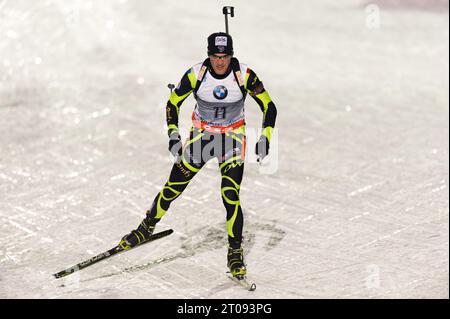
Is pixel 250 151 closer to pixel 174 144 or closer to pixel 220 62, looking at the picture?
pixel 174 144

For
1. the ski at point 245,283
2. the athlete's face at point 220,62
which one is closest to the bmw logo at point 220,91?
the athlete's face at point 220,62

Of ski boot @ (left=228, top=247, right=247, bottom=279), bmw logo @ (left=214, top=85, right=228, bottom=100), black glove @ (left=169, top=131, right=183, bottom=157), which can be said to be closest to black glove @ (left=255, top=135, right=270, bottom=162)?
bmw logo @ (left=214, top=85, right=228, bottom=100)

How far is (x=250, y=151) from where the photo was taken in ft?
42.6

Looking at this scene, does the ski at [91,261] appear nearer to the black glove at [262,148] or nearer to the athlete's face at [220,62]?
the black glove at [262,148]

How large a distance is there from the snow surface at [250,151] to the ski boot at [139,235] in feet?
0.62

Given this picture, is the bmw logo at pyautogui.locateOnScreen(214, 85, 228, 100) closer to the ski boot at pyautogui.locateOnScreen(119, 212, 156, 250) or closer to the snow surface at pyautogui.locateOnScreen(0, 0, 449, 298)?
the ski boot at pyautogui.locateOnScreen(119, 212, 156, 250)

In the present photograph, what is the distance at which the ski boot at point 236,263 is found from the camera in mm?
8492

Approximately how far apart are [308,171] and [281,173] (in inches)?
16.7

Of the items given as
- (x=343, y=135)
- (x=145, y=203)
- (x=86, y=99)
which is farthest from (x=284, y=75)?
(x=145, y=203)

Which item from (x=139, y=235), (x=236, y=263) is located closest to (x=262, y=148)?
(x=236, y=263)

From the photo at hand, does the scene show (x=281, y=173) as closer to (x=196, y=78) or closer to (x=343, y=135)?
(x=343, y=135)

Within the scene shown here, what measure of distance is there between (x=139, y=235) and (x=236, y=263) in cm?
127

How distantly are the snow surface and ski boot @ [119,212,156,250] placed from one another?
190 millimetres

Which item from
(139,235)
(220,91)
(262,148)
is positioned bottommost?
(139,235)
